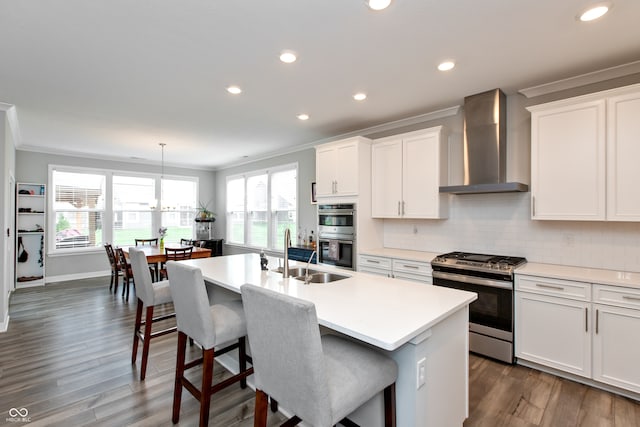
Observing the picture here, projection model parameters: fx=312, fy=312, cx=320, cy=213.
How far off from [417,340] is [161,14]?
2.44 metres

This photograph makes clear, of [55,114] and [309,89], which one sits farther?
[55,114]

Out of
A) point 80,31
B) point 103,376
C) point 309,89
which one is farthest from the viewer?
point 309,89

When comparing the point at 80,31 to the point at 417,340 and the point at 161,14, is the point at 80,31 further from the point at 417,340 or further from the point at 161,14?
the point at 417,340

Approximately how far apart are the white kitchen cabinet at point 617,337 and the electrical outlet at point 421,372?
1.89m

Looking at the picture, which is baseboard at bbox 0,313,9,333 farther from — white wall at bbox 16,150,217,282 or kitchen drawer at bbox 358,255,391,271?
kitchen drawer at bbox 358,255,391,271

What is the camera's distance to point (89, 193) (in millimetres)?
6742

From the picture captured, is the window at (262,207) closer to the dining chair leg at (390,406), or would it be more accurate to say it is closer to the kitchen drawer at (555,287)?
the kitchen drawer at (555,287)

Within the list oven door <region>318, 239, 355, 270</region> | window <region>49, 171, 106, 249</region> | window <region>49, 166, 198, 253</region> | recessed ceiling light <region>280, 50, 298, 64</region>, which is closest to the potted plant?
Answer: window <region>49, 166, 198, 253</region>

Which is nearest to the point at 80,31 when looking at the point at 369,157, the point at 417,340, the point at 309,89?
the point at 309,89

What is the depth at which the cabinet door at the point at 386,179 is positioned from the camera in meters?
4.01

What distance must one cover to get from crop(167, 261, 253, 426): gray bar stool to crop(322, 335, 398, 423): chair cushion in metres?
0.77

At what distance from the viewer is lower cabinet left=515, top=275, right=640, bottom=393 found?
7.67 feet

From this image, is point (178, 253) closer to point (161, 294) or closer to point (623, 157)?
point (161, 294)

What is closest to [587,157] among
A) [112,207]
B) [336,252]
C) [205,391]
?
[336,252]
